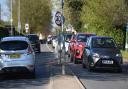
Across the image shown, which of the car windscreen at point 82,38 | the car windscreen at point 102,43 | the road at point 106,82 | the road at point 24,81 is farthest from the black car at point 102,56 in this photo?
the car windscreen at point 82,38

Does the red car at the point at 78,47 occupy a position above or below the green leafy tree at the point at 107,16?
below

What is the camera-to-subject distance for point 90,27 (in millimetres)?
50406

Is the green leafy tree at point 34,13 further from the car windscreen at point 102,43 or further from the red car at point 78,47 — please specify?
the car windscreen at point 102,43

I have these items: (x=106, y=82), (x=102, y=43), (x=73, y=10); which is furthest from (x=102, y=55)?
(x=73, y=10)

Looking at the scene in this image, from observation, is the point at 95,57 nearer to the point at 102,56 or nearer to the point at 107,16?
the point at 102,56

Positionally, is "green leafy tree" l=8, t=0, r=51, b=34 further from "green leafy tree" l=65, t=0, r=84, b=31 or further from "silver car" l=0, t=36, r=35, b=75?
"silver car" l=0, t=36, r=35, b=75

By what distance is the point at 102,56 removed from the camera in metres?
23.0

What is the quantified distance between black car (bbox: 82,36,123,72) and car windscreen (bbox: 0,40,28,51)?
439cm

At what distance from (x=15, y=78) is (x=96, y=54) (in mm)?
4524

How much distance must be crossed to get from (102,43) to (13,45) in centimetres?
589

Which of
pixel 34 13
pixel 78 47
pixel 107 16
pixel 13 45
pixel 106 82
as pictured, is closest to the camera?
pixel 106 82

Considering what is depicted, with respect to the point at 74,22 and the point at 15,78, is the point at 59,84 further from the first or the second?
the point at 74,22

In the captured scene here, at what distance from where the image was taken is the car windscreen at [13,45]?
19.8 metres

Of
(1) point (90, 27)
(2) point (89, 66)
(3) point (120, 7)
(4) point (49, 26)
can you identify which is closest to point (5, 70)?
(2) point (89, 66)
